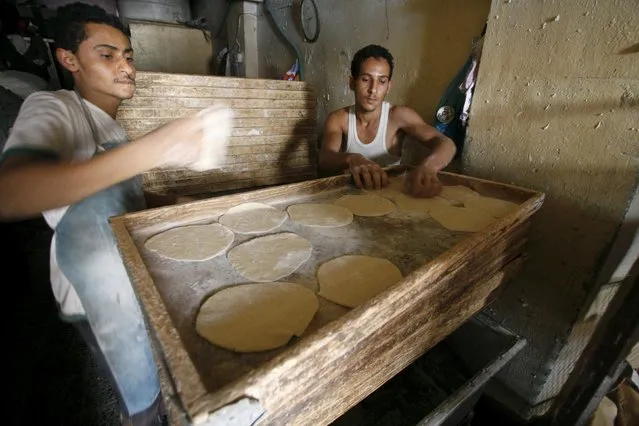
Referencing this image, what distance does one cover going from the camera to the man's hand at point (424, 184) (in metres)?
1.50

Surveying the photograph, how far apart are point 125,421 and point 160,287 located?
1.12m

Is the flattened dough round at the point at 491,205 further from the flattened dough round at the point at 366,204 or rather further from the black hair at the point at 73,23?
the black hair at the point at 73,23

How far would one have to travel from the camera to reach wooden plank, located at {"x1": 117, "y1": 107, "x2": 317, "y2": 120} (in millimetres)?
1778

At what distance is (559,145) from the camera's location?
1362 millimetres

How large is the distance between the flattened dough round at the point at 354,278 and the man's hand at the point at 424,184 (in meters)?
0.68

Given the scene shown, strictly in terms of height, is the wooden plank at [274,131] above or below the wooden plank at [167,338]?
above

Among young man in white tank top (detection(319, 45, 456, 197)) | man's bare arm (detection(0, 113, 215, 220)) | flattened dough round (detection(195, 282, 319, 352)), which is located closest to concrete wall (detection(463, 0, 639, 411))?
young man in white tank top (detection(319, 45, 456, 197))

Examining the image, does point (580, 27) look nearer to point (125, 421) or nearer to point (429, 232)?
point (429, 232)

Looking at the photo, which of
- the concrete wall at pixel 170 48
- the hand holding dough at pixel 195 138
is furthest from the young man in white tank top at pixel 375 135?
the concrete wall at pixel 170 48

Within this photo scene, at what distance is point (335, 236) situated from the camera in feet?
3.74

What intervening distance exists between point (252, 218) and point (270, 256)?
0.29 meters

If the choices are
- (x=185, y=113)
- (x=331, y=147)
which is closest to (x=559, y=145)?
(x=331, y=147)

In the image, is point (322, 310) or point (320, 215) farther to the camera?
point (320, 215)

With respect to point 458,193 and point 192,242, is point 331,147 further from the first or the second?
point 192,242
